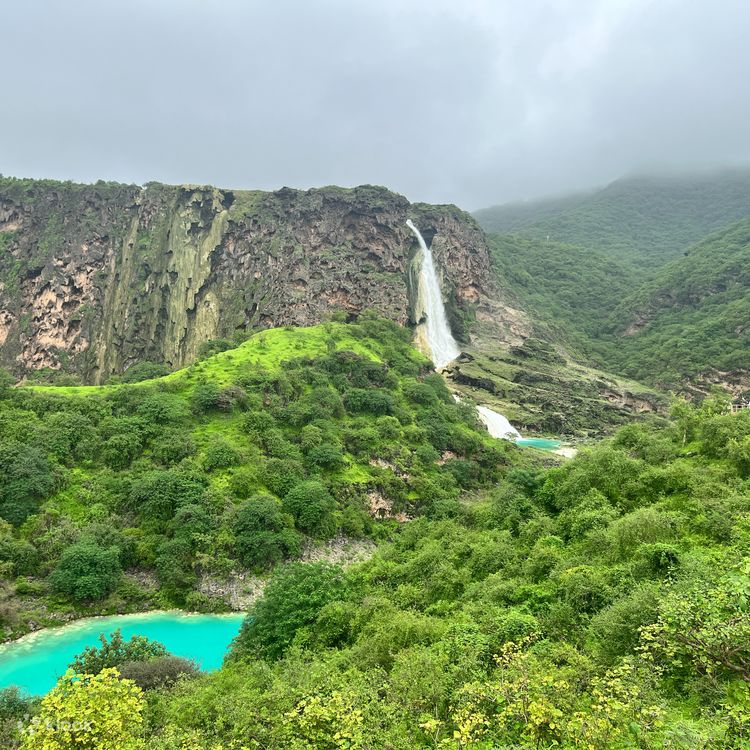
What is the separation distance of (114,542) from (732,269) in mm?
136556

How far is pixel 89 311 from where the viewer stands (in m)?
112

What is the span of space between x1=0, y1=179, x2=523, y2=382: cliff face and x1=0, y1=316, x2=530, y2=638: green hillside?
4155cm

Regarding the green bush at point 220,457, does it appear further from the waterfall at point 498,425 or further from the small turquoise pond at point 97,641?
the waterfall at point 498,425

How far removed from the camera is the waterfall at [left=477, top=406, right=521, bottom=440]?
7919 centimetres

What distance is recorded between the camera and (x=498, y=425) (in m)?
81.8

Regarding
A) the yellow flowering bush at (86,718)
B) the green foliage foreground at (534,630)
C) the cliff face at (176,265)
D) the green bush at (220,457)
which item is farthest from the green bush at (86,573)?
the cliff face at (176,265)

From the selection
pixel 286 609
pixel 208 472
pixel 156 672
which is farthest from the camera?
pixel 208 472

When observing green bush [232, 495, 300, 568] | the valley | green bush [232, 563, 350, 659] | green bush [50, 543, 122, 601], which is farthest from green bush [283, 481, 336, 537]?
green bush [232, 563, 350, 659]

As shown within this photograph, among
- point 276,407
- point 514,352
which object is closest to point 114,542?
point 276,407

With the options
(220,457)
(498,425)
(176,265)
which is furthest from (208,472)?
(176,265)

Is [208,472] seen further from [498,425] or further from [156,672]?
[498,425]

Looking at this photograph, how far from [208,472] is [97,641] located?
1543 cm

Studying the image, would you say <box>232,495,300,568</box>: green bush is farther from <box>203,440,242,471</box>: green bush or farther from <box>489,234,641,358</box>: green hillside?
<box>489,234,641,358</box>: green hillside

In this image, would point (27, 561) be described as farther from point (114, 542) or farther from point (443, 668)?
point (443, 668)
